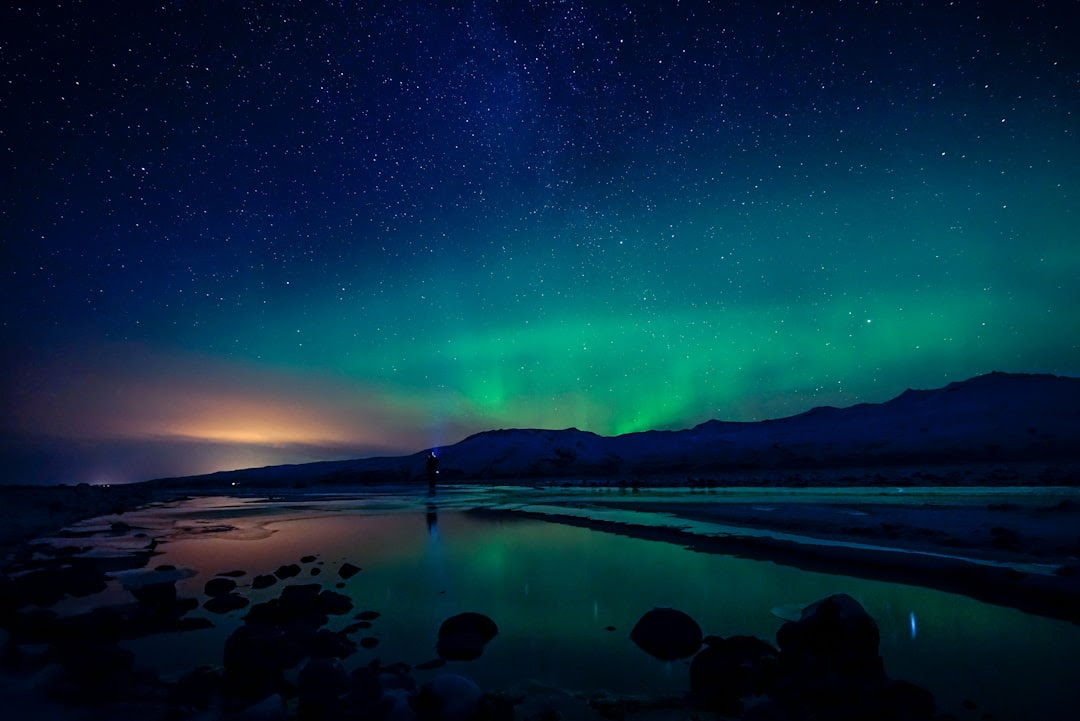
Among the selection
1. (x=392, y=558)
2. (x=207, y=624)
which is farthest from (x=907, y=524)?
(x=207, y=624)

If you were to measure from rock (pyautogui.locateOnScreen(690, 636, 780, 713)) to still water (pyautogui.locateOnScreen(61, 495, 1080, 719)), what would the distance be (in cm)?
30

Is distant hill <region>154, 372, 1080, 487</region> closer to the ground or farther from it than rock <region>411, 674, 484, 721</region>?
farther from it

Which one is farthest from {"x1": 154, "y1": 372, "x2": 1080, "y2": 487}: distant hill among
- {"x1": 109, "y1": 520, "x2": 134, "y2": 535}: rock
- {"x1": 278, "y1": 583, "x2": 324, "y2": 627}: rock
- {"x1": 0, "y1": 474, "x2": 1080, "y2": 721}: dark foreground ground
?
{"x1": 278, "y1": 583, "x2": 324, "y2": 627}: rock

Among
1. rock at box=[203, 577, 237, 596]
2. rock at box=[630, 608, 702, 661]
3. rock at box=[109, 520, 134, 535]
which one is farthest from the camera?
rock at box=[109, 520, 134, 535]

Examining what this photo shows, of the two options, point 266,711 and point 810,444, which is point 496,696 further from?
point 810,444

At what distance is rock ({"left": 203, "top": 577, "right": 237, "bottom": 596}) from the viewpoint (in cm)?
1120

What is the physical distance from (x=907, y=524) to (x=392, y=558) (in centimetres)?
1622

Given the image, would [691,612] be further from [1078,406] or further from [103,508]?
[1078,406]

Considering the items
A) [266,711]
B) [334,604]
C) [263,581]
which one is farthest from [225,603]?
[266,711]

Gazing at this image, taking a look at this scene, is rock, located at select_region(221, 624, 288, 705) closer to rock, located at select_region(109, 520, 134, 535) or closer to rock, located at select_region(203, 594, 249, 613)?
rock, located at select_region(203, 594, 249, 613)

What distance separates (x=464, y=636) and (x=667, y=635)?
9.73 ft

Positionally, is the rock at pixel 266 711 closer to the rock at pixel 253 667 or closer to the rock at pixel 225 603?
the rock at pixel 253 667

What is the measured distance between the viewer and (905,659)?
24.0 feet

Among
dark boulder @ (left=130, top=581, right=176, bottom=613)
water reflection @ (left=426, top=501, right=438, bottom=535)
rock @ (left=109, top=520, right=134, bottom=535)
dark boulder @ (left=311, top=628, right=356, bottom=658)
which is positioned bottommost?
water reflection @ (left=426, top=501, right=438, bottom=535)
